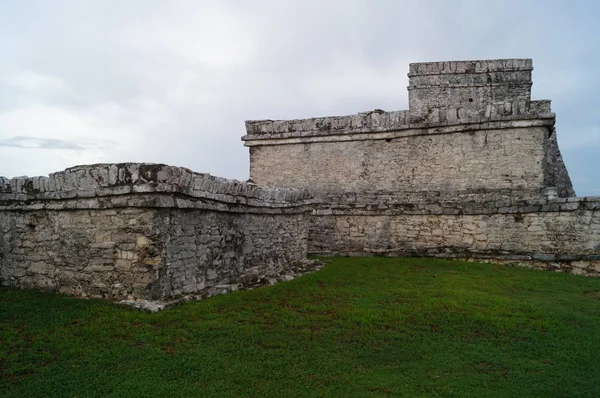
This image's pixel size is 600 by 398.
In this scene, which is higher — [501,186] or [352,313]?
[501,186]

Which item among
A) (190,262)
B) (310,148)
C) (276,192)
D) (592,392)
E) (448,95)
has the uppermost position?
(448,95)

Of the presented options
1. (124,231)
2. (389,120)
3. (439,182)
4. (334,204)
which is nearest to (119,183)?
(124,231)

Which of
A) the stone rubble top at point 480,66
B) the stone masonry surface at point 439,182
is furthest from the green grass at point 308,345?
the stone rubble top at point 480,66

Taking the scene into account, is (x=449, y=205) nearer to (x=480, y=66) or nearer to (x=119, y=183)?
(x=480, y=66)

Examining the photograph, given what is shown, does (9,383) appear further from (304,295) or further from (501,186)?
(501,186)

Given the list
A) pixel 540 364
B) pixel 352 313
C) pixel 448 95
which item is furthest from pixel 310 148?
pixel 540 364

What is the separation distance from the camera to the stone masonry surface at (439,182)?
12195mm

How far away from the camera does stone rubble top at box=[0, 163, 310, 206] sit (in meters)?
7.02

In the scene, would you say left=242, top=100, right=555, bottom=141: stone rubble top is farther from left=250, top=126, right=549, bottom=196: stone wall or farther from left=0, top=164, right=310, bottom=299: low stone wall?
left=0, top=164, right=310, bottom=299: low stone wall

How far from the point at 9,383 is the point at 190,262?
3639 millimetres

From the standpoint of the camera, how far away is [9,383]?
Answer: 4238mm

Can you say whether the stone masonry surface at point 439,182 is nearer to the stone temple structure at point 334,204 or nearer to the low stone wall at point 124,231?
the stone temple structure at point 334,204

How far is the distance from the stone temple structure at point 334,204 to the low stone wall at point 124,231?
26mm

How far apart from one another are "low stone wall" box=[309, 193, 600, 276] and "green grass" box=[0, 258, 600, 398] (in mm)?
3639
